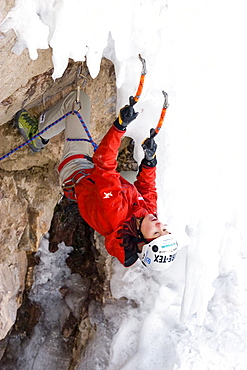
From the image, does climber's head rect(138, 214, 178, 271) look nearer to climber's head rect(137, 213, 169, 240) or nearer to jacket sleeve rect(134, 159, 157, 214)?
climber's head rect(137, 213, 169, 240)

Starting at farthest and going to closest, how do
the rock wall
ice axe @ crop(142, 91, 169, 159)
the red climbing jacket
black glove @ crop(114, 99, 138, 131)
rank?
the rock wall → ice axe @ crop(142, 91, 169, 159) → the red climbing jacket → black glove @ crop(114, 99, 138, 131)

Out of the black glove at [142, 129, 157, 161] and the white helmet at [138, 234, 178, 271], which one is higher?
the black glove at [142, 129, 157, 161]

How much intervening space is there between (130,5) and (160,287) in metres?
2.83

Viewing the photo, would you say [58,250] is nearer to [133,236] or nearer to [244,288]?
[244,288]

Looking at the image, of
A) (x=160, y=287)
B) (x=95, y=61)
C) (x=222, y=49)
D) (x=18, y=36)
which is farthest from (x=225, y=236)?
(x=18, y=36)

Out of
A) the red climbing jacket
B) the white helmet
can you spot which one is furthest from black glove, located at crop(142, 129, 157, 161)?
the white helmet

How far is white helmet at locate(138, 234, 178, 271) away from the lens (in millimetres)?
2475

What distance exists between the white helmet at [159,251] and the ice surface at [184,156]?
3.09ft

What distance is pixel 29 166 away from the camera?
3771 mm

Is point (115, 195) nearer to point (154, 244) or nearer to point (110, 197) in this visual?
point (110, 197)

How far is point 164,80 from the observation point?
120 inches

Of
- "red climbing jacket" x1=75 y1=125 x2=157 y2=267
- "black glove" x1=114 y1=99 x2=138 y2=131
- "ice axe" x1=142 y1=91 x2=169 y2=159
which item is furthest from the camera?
"ice axe" x1=142 y1=91 x2=169 y2=159

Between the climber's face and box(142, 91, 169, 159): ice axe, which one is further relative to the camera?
box(142, 91, 169, 159): ice axe

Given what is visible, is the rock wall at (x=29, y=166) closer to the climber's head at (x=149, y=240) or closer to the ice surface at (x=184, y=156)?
the ice surface at (x=184, y=156)
